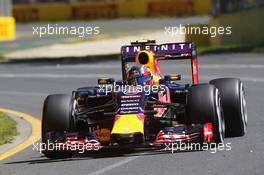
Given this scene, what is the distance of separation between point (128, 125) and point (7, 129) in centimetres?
380

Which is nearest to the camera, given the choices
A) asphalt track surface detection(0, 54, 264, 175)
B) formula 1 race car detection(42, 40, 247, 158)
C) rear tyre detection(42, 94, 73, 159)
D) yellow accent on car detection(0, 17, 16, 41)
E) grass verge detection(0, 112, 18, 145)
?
asphalt track surface detection(0, 54, 264, 175)

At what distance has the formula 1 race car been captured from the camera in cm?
1080

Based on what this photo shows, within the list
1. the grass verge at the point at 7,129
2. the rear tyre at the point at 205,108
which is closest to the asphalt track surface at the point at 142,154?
the rear tyre at the point at 205,108

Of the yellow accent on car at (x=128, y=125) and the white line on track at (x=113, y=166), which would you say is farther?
the yellow accent on car at (x=128, y=125)

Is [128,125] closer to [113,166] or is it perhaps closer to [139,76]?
[113,166]

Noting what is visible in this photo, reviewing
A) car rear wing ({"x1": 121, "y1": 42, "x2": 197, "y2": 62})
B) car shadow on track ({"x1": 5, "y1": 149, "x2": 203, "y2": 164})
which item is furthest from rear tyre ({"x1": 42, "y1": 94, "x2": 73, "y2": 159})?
car rear wing ({"x1": 121, "y1": 42, "x2": 197, "y2": 62})

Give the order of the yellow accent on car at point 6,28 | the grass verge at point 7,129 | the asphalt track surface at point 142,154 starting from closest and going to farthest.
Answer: the asphalt track surface at point 142,154, the grass verge at point 7,129, the yellow accent on car at point 6,28

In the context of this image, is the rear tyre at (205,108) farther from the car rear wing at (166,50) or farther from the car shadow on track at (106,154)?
the car rear wing at (166,50)

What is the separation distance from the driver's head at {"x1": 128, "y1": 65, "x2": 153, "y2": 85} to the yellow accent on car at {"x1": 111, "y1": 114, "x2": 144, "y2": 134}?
3.90ft

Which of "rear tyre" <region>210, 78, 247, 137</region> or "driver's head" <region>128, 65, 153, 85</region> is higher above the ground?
"driver's head" <region>128, 65, 153, 85</region>

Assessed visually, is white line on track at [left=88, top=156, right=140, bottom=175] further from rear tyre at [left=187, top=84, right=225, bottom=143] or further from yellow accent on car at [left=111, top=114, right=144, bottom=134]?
rear tyre at [left=187, top=84, right=225, bottom=143]

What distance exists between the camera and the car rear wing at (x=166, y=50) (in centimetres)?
1316

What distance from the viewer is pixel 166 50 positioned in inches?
523

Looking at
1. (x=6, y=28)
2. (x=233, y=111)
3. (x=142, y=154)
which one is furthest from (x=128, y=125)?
(x=6, y=28)
